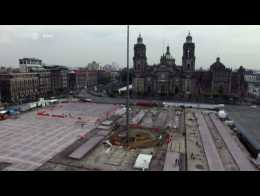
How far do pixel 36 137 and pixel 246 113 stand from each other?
31794 millimetres

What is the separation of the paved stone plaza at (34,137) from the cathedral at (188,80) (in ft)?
78.1

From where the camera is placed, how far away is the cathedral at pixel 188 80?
5009cm

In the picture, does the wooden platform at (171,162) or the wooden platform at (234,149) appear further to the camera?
the wooden platform at (234,149)

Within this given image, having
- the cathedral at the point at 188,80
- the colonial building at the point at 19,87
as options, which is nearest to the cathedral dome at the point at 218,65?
the cathedral at the point at 188,80

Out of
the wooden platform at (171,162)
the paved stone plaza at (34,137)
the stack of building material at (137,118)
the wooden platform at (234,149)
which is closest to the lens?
the wooden platform at (171,162)

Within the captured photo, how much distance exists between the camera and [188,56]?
51.0 meters

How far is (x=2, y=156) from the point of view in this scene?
17547 millimetres

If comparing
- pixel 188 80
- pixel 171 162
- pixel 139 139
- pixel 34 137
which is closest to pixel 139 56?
pixel 188 80

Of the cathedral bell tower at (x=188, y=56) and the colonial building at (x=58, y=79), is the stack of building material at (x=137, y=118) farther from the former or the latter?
the colonial building at (x=58, y=79)

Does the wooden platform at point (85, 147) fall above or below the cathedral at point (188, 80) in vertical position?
below
